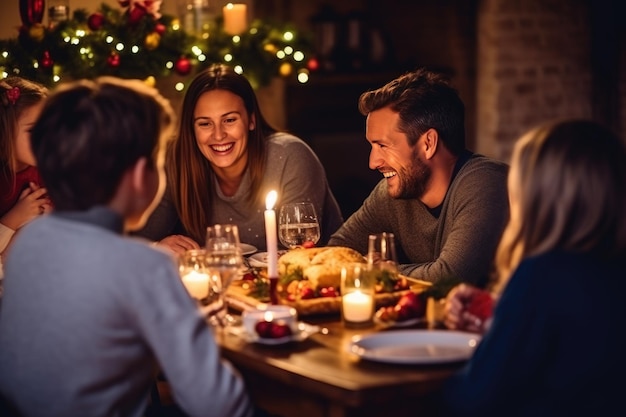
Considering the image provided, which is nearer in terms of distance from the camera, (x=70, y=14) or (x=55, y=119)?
(x=55, y=119)

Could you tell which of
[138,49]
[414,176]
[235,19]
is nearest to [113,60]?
[138,49]

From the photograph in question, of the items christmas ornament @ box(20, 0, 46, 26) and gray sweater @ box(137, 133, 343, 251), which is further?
christmas ornament @ box(20, 0, 46, 26)

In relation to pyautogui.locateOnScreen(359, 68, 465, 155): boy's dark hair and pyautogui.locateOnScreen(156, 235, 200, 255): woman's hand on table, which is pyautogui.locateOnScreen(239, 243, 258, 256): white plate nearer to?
pyautogui.locateOnScreen(156, 235, 200, 255): woman's hand on table

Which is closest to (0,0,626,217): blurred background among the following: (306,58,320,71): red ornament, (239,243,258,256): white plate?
(306,58,320,71): red ornament

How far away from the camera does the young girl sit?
3643 millimetres

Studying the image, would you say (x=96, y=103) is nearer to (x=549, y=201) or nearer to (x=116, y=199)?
(x=116, y=199)

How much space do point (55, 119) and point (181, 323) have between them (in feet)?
1.44

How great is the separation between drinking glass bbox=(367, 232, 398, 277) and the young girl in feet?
4.76

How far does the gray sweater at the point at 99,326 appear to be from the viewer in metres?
1.89

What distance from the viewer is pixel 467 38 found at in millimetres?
6922

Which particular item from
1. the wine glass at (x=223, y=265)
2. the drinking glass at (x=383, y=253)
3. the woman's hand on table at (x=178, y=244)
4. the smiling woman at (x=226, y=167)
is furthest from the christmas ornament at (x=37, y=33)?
the drinking glass at (x=383, y=253)

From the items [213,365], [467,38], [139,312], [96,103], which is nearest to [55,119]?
[96,103]

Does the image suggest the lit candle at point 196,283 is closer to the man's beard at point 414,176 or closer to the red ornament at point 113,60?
the man's beard at point 414,176

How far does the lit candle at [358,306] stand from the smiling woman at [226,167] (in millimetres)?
1395
